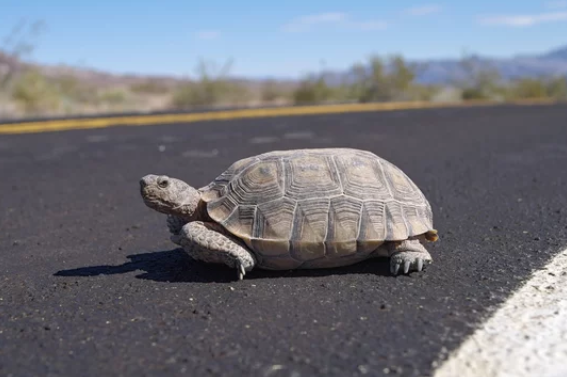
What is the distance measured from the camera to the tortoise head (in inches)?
170

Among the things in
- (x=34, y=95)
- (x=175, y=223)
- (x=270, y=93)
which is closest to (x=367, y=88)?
(x=270, y=93)

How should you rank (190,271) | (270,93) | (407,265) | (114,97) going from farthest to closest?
(270,93), (114,97), (190,271), (407,265)

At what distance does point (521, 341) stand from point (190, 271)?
94.0 inches

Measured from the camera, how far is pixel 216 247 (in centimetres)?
412

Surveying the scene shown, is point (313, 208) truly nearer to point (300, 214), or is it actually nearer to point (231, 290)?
point (300, 214)

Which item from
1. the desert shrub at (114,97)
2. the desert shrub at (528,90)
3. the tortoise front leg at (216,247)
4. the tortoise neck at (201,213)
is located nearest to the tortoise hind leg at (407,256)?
the tortoise front leg at (216,247)

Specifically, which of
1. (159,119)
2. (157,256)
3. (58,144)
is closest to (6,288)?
(157,256)

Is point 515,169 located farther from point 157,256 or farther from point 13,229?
point 13,229

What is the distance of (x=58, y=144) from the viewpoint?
13.6 meters

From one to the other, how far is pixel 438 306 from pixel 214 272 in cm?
166

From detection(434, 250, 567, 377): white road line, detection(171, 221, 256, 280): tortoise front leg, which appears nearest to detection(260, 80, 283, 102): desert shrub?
detection(171, 221, 256, 280): tortoise front leg

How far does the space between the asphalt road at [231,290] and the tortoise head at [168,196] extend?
456 millimetres

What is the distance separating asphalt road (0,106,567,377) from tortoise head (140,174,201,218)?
1.50 feet

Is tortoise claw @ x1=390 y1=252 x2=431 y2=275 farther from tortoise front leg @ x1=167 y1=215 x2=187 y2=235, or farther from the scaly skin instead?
tortoise front leg @ x1=167 y1=215 x2=187 y2=235
